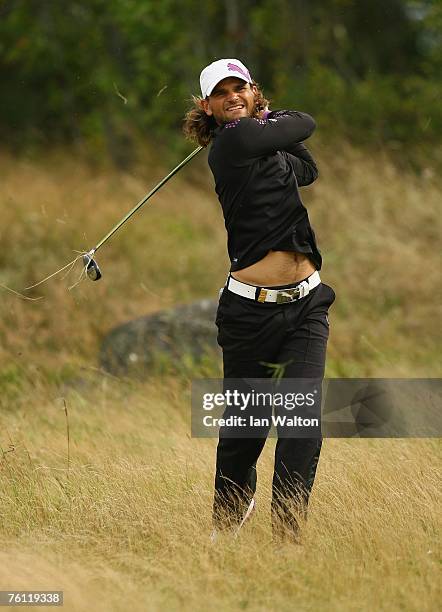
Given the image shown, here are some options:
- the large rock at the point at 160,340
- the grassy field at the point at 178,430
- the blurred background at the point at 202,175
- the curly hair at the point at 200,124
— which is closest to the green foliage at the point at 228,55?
the blurred background at the point at 202,175

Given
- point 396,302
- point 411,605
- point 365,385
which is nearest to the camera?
point 411,605

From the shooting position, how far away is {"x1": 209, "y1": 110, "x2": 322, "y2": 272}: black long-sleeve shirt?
479 centimetres

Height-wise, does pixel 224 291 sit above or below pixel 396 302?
below

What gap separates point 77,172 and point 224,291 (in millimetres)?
12590

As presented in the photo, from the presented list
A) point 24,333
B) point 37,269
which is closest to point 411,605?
point 24,333

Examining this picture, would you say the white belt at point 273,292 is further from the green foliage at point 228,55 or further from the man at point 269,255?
the green foliage at point 228,55

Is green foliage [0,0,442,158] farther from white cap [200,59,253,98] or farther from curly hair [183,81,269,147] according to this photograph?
white cap [200,59,253,98]

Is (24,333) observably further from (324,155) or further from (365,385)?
(324,155)

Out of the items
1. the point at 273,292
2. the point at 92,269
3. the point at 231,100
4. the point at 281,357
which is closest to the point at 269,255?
the point at 273,292

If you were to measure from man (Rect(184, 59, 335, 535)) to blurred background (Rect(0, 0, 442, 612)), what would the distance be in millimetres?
425

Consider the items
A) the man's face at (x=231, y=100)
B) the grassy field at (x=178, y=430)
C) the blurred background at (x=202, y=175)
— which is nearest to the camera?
the grassy field at (x=178, y=430)

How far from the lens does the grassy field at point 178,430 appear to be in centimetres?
467

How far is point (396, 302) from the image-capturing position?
10758 millimetres

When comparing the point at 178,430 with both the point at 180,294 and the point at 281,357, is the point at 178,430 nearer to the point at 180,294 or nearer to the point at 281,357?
the point at 281,357
